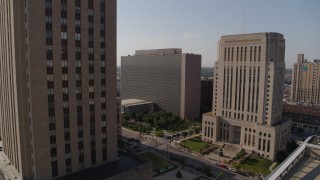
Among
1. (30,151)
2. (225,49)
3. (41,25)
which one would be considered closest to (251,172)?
(225,49)

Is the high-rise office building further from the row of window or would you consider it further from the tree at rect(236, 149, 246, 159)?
the row of window

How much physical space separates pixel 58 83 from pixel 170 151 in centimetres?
7347

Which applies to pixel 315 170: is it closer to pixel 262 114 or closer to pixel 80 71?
pixel 80 71

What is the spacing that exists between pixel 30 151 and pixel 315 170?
5795 centimetres

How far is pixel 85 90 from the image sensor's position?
62812 millimetres

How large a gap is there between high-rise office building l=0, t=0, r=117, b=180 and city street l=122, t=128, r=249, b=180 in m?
46.5

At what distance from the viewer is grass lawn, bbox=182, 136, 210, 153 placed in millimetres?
124312

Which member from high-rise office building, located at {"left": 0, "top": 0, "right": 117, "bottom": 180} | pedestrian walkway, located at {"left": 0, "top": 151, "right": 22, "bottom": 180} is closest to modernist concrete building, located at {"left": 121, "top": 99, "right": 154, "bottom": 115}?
pedestrian walkway, located at {"left": 0, "top": 151, "right": 22, "bottom": 180}

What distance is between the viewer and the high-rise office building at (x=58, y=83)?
182ft

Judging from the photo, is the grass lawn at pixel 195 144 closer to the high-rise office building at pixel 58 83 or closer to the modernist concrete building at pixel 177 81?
the modernist concrete building at pixel 177 81

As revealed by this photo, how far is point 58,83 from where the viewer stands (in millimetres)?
58094

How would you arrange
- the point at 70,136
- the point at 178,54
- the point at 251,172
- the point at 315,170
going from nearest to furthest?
the point at 315,170 → the point at 70,136 → the point at 251,172 → the point at 178,54

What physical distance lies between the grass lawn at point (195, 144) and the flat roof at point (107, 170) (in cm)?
5771

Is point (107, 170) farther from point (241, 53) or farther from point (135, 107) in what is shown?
point (135, 107)
